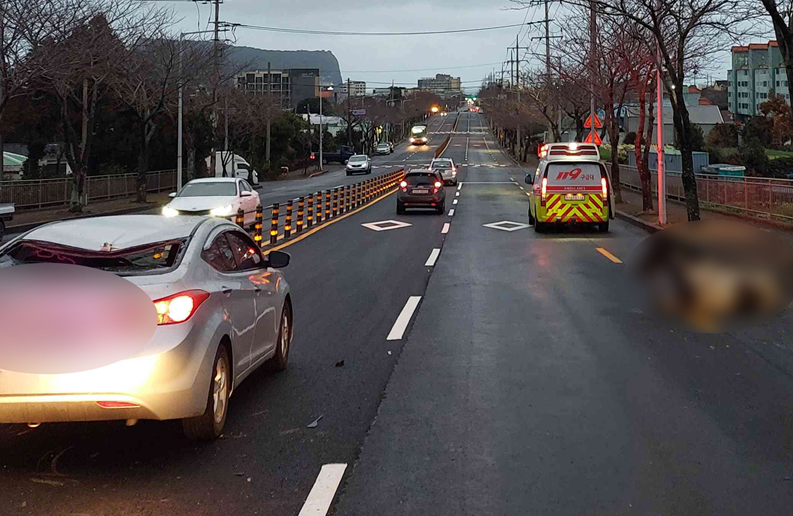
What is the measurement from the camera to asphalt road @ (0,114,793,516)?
495 centimetres

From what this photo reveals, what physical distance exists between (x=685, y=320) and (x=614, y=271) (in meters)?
5.49

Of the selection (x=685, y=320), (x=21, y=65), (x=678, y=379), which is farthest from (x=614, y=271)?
(x=21, y=65)

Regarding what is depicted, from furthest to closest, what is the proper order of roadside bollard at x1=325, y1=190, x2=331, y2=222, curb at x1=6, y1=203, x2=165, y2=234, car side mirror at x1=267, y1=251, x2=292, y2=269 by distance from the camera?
roadside bollard at x1=325, y1=190, x2=331, y2=222 → curb at x1=6, y1=203, x2=165, y2=234 → car side mirror at x1=267, y1=251, x2=292, y2=269

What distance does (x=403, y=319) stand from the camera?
10672 millimetres

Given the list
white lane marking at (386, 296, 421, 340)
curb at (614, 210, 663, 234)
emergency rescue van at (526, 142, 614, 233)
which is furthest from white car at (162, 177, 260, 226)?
white lane marking at (386, 296, 421, 340)

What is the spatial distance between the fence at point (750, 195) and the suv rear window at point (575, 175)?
4518 mm

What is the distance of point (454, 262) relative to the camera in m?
16.6

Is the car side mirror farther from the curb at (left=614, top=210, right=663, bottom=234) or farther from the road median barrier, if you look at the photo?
the curb at (left=614, top=210, right=663, bottom=234)

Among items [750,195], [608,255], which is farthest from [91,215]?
[750,195]

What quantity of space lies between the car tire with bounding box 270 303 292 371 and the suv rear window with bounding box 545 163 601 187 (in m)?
14.6

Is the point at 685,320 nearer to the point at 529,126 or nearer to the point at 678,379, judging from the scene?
the point at 678,379

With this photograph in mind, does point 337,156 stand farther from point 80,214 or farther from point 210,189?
point 210,189

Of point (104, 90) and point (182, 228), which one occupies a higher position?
point (104, 90)

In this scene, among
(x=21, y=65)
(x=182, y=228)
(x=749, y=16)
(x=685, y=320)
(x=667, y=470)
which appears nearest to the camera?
(x=667, y=470)
